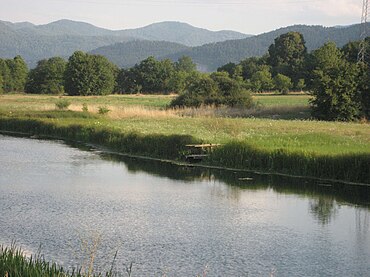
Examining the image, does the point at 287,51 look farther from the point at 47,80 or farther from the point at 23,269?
the point at 23,269

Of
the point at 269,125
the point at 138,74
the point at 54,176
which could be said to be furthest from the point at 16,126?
the point at 138,74

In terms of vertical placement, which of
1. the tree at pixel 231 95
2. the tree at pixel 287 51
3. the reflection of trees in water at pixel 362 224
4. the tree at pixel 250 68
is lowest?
the reflection of trees in water at pixel 362 224

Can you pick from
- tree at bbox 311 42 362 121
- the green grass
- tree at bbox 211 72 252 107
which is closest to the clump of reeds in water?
tree at bbox 311 42 362 121

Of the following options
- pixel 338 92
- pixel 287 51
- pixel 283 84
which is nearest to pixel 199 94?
pixel 338 92

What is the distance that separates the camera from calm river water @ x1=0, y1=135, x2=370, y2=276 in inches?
516

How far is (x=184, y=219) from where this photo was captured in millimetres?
16859

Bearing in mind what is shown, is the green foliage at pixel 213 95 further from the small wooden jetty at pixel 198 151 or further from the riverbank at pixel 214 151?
the small wooden jetty at pixel 198 151

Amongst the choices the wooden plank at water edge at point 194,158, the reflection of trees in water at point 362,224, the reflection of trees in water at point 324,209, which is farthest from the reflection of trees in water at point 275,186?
the wooden plank at water edge at point 194,158

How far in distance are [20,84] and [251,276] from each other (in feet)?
315

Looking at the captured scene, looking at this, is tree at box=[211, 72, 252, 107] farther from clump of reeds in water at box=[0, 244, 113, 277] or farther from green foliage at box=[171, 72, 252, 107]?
clump of reeds in water at box=[0, 244, 113, 277]

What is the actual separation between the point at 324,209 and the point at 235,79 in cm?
6934

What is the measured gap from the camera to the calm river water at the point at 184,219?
1312 centimetres

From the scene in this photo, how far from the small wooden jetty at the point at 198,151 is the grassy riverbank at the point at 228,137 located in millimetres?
322

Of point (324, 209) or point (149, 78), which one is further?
point (149, 78)
